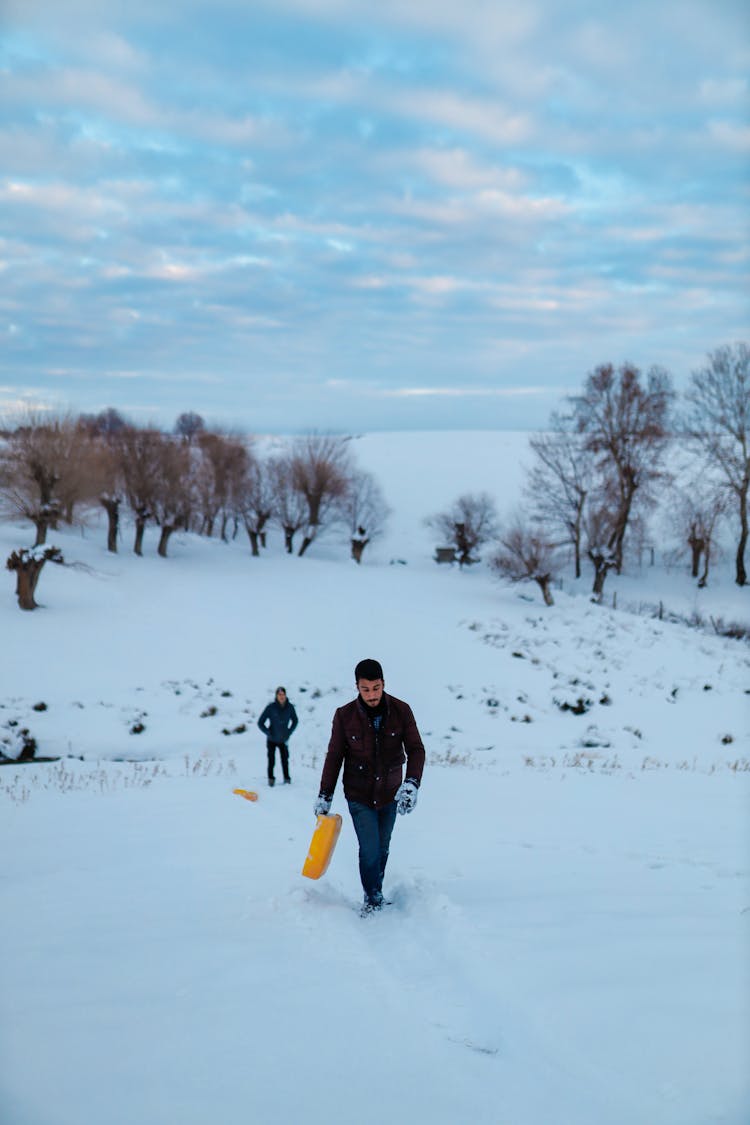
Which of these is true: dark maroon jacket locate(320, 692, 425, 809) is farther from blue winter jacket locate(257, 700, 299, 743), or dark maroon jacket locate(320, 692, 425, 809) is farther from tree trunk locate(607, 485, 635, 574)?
tree trunk locate(607, 485, 635, 574)

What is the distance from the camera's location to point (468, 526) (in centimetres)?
4428

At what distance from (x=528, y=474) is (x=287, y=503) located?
1478 centimetres

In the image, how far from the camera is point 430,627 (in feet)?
91.1

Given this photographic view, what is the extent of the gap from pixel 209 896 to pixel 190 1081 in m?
2.44

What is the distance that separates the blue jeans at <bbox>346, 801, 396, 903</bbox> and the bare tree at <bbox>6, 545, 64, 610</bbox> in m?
22.2

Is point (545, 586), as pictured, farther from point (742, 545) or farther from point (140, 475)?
point (140, 475)

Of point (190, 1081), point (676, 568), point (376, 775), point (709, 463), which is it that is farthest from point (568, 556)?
point (190, 1081)

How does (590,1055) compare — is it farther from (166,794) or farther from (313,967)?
(166,794)

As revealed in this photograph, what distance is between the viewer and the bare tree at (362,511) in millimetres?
45125

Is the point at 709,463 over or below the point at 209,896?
over

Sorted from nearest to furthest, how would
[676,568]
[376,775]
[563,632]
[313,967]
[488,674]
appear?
[313,967] < [376,775] < [488,674] < [563,632] < [676,568]

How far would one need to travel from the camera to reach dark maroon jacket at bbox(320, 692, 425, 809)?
5359mm

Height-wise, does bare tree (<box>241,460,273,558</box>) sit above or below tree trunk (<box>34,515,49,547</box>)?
above

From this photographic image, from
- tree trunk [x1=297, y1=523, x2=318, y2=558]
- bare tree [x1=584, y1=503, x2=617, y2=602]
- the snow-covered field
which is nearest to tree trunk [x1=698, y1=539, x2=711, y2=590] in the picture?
bare tree [x1=584, y1=503, x2=617, y2=602]
